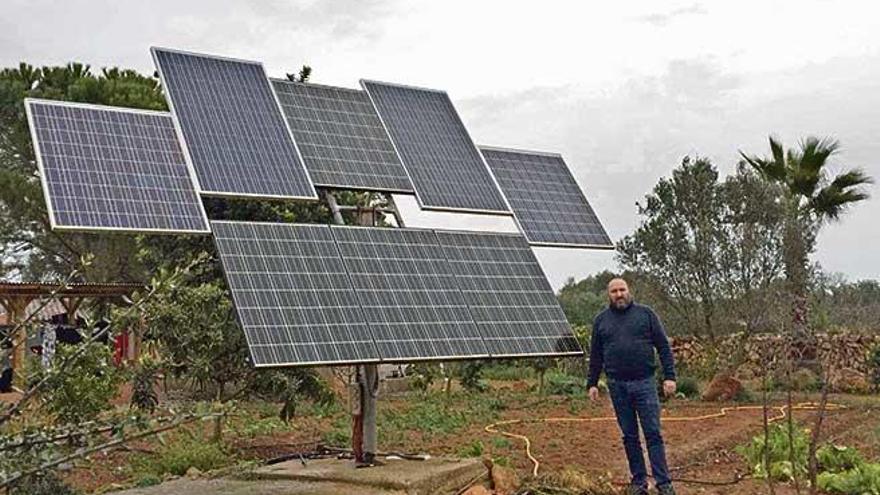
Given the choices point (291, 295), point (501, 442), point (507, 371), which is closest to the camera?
point (291, 295)

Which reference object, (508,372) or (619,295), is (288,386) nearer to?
(619,295)

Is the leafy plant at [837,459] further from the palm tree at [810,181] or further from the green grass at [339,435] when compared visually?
the palm tree at [810,181]

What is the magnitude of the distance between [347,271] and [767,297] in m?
14.1

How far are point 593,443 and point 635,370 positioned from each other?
13.6 ft

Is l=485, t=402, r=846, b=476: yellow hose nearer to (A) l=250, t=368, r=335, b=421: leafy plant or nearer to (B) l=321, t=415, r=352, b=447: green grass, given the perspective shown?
(B) l=321, t=415, r=352, b=447: green grass

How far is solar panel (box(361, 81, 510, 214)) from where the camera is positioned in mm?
10000

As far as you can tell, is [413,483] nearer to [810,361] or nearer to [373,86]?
[373,86]

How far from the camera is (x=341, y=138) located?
1003cm

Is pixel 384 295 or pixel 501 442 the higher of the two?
pixel 384 295

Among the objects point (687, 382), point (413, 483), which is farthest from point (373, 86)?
point (687, 382)

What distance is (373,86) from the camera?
11148mm

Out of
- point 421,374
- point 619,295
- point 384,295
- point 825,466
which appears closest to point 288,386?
point 384,295

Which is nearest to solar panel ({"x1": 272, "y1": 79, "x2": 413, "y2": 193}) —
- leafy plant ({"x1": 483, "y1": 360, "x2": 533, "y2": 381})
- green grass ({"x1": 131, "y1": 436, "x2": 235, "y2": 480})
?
green grass ({"x1": 131, "y1": 436, "x2": 235, "y2": 480})

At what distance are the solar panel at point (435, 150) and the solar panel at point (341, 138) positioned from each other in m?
0.18
